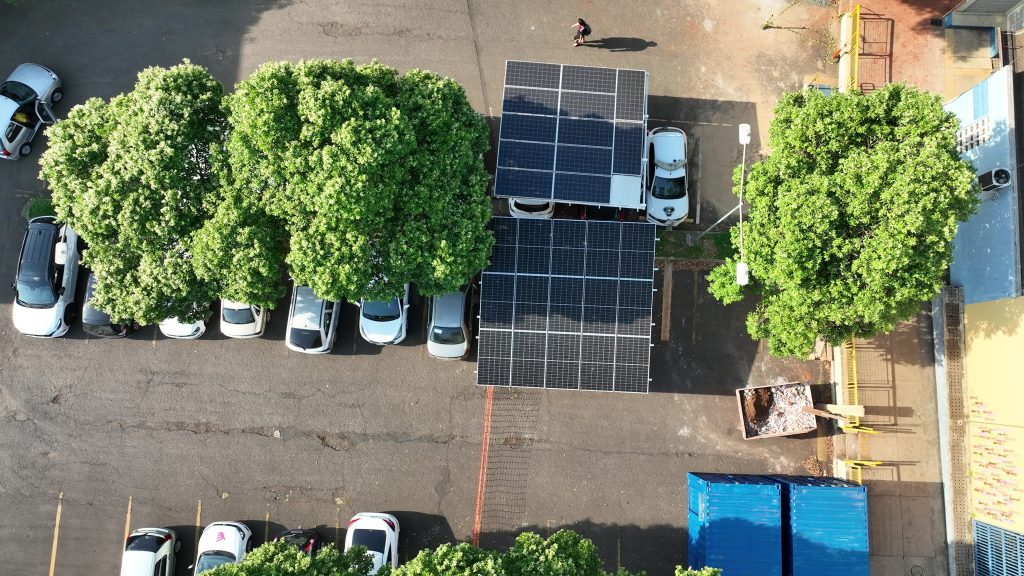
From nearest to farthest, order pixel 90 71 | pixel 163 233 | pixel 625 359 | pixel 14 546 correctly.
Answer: pixel 163 233 → pixel 625 359 → pixel 14 546 → pixel 90 71

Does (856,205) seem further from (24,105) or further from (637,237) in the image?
(24,105)

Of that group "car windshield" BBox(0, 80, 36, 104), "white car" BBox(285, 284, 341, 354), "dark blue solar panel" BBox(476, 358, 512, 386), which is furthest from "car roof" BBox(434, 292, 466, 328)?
"car windshield" BBox(0, 80, 36, 104)

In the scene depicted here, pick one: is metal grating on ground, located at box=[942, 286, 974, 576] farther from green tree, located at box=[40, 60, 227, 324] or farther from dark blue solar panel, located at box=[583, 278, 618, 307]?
green tree, located at box=[40, 60, 227, 324]

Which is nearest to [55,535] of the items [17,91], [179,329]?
[179,329]

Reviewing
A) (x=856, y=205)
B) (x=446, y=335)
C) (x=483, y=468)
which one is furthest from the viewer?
(x=483, y=468)

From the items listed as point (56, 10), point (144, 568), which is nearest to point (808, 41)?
point (56, 10)

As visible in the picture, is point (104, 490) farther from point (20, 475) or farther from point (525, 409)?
point (525, 409)

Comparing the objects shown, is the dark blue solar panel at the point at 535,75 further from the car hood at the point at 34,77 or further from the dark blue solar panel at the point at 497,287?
the car hood at the point at 34,77
